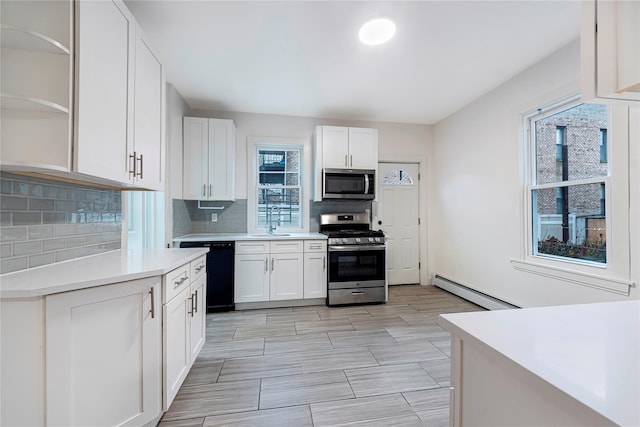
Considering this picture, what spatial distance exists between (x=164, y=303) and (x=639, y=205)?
10.3ft

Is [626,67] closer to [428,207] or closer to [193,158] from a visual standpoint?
[193,158]

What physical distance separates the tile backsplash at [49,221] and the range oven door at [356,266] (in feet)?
7.57

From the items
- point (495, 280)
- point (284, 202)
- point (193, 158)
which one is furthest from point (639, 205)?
point (193, 158)

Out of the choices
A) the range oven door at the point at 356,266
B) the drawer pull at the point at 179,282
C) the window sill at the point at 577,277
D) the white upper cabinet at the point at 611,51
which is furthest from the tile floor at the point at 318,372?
the white upper cabinet at the point at 611,51

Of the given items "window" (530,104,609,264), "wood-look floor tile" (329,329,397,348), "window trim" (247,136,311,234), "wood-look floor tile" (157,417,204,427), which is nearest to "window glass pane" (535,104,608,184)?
"window" (530,104,609,264)

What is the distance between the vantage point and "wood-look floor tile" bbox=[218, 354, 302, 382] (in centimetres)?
202

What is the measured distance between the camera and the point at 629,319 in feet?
2.45

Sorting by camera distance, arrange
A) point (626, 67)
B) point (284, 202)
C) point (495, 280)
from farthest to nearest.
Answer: point (284, 202)
point (495, 280)
point (626, 67)

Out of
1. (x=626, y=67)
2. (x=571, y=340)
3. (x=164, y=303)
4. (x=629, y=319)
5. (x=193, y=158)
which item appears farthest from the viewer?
(x=193, y=158)

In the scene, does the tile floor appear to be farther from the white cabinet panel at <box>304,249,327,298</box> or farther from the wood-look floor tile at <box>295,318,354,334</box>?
the white cabinet panel at <box>304,249,327,298</box>

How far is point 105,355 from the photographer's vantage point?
1.25 meters

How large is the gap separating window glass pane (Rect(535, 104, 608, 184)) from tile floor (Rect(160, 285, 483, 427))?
1889 millimetres

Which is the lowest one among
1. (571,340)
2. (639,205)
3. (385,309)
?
(385,309)

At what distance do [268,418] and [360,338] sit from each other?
1.20 meters
